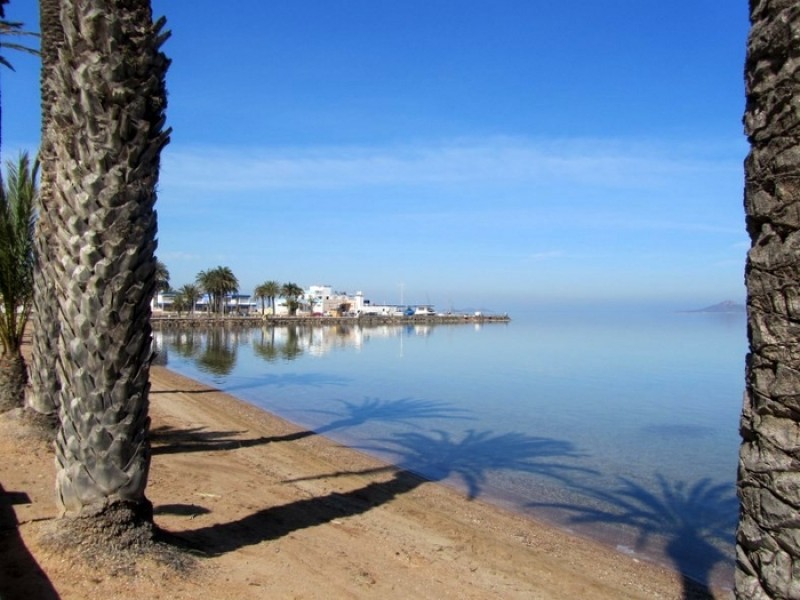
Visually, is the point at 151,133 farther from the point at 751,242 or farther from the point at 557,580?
the point at 557,580


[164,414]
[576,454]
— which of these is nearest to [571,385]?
[576,454]

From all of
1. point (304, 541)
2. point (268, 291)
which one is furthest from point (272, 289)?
point (304, 541)

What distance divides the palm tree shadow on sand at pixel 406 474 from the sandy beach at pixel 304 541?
4 cm

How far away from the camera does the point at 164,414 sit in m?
17.4

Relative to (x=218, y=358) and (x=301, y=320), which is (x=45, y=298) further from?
(x=301, y=320)

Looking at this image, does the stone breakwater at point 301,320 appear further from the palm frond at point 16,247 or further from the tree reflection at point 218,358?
the palm frond at point 16,247

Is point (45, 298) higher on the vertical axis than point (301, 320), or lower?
higher

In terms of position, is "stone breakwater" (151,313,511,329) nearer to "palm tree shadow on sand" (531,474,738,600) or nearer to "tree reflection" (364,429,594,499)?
"tree reflection" (364,429,594,499)

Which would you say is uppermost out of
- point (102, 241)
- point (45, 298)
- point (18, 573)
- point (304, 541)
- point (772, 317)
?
point (102, 241)

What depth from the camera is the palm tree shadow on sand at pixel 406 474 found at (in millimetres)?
6891

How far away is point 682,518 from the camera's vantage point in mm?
12648

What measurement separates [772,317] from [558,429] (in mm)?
21884

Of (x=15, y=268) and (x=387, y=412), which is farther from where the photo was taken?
(x=387, y=412)

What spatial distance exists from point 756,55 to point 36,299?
1043cm
